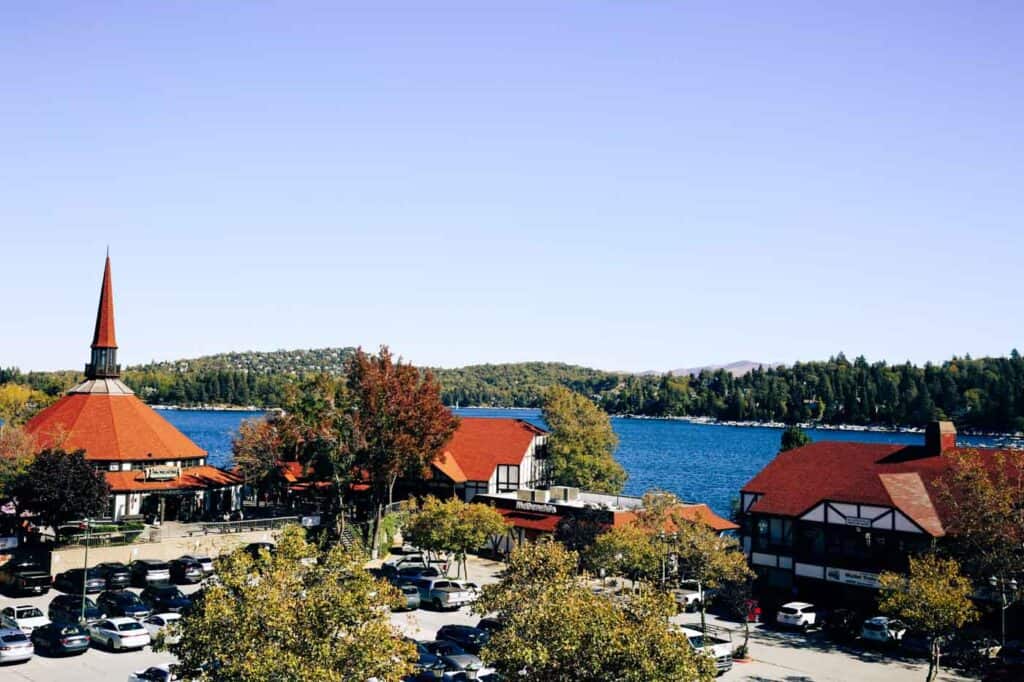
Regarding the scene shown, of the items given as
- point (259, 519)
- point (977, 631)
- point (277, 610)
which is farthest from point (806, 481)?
point (277, 610)

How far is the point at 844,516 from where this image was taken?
53.2 m

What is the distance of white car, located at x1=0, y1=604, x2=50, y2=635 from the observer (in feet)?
137

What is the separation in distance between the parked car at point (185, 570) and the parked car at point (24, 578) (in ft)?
20.3

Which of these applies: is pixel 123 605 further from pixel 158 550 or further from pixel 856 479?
pixel 856 479

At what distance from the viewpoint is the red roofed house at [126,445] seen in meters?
66.2

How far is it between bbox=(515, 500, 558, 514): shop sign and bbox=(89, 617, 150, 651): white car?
29.3 m

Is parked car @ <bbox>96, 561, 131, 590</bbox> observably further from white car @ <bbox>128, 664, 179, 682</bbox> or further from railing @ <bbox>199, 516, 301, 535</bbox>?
white car @ <bbox>128, 664, 179, 682</bbox>

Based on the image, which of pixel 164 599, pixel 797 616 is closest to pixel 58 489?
pixel 164 599

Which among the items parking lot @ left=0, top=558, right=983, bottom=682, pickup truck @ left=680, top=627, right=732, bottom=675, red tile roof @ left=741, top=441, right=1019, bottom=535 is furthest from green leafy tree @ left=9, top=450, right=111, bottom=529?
red tile roof @ left=741, top=441, right=1019, bottom=535

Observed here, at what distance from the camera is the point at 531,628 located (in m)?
27.0

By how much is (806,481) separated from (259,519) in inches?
1399

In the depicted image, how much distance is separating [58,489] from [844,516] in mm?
43873

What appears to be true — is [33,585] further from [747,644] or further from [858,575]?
[858,575]

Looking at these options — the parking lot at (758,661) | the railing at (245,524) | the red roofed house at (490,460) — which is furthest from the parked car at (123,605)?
the red roofed house at (490,460)
